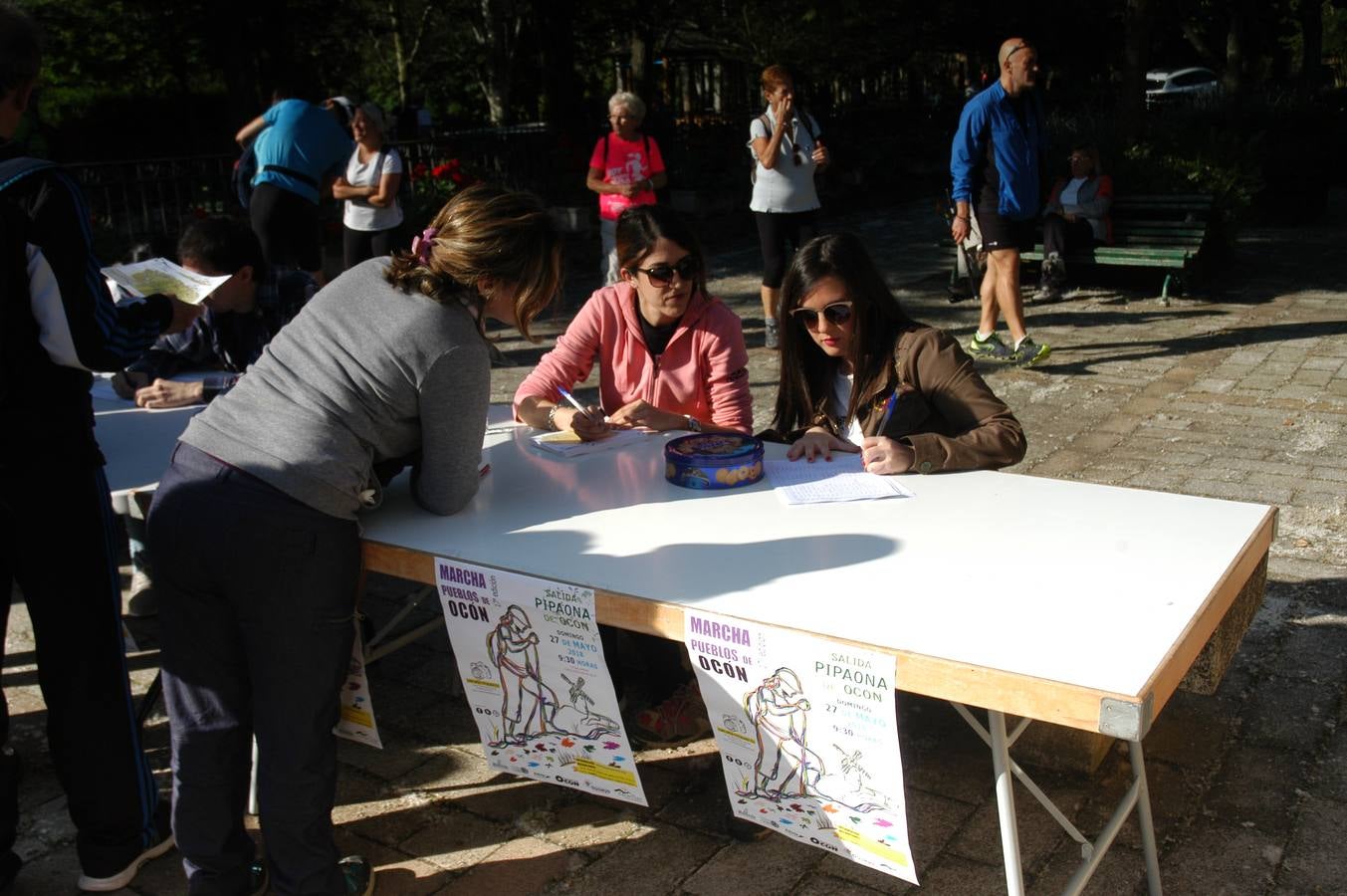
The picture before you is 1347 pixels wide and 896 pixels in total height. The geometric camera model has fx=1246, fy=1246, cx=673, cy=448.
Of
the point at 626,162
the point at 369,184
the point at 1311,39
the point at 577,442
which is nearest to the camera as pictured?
the point at 577,442

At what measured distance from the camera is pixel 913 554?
89.0 inches

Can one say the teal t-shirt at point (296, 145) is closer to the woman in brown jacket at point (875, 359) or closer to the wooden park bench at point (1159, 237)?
the woman in brown jacket at point (875, 359)

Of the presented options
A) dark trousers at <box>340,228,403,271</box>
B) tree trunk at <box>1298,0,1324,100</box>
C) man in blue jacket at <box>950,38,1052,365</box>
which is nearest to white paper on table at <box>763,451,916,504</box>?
man in blue jacket at <box>950,38,1052,365</box>

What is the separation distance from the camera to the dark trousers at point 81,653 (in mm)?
2334

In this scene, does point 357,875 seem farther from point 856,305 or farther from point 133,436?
point 856,305

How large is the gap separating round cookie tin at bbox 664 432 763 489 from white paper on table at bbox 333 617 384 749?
770mm

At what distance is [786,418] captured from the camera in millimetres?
3254

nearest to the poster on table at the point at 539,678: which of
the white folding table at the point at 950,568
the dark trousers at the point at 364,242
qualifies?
the white folding table at the point at 950,568

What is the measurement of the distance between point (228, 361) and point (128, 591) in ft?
2.86

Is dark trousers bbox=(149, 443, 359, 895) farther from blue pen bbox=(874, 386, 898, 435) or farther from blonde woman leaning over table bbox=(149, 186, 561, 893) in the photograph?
blue pen bbox=(874, 386, 898, 435)

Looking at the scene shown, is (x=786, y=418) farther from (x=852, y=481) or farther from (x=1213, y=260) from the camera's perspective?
(x=1213, y=260)

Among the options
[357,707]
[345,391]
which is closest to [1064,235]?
[357,707]

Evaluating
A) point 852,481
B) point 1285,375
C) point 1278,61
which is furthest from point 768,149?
point 1278,61

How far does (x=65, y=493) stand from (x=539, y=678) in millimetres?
961
